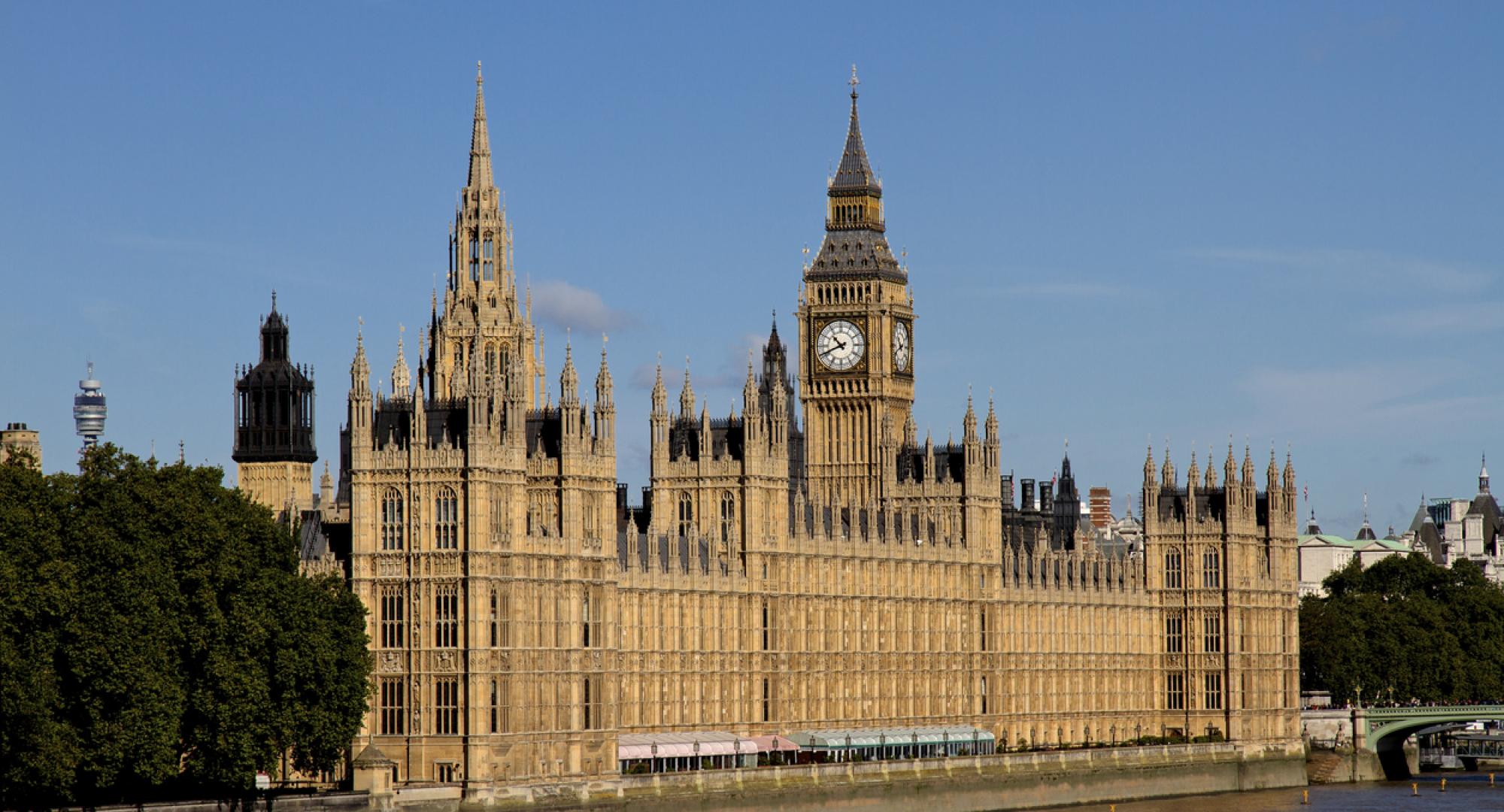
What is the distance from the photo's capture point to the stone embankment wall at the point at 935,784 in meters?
113

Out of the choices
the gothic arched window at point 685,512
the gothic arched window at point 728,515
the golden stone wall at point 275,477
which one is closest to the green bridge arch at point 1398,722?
the gothic arched window at point 728,515

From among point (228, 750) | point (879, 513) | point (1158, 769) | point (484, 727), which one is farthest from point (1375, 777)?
point (228, 750)

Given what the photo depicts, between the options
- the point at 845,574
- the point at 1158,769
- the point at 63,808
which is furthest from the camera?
the point at 1158,769

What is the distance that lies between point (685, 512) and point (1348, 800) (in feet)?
130

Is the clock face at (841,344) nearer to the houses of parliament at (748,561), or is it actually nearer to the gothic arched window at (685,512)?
the houses of parliament at (748,561)

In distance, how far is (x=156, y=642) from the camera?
98688 millimetres

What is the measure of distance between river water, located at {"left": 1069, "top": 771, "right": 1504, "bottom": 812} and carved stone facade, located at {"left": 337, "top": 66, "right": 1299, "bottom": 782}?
704cm

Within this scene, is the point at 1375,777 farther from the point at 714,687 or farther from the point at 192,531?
the point at 192,531

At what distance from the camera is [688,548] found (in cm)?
13575

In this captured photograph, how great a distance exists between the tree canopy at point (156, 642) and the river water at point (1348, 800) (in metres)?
52.3

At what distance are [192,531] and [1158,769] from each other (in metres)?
68.7

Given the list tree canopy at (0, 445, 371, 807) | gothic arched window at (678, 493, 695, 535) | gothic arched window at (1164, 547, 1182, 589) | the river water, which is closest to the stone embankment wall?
the river water

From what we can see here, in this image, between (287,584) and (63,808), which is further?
(287,584)

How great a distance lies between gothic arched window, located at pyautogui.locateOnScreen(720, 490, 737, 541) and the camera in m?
138
